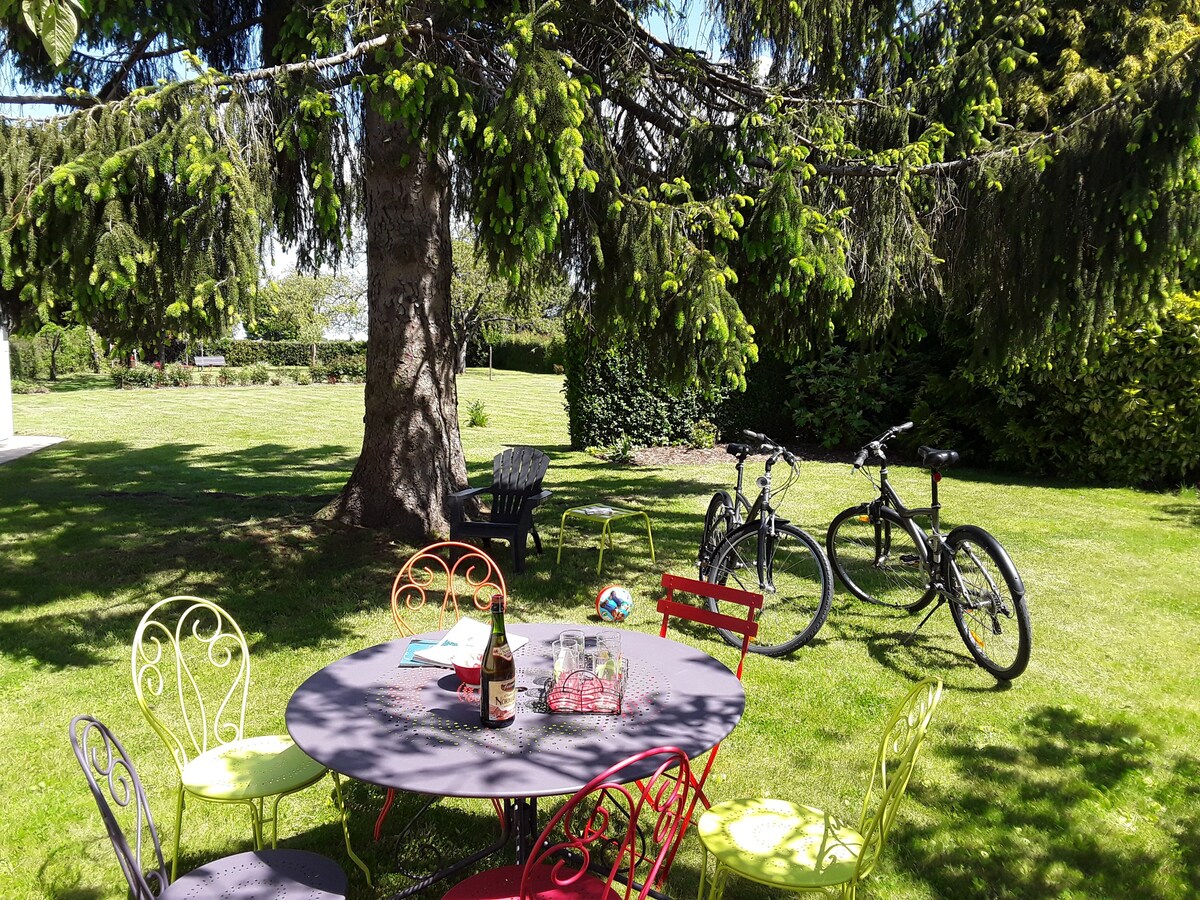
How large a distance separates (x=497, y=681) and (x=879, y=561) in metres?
3.90

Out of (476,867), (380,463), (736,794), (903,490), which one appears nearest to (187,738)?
(476,867)

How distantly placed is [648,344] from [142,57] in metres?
5.19

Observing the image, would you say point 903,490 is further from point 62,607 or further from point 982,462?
point 62,607

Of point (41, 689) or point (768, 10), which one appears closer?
point (41, 689)

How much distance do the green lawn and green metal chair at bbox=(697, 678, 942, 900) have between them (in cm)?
55

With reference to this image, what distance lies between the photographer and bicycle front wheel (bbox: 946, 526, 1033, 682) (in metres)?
4.50

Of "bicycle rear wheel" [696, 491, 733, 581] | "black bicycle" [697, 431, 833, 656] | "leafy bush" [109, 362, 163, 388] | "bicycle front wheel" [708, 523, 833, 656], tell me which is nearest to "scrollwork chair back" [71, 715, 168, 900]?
"bicycle front wheel" [708, 523, 833, 656]

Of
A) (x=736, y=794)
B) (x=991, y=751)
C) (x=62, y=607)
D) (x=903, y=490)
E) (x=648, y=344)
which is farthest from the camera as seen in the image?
(x=903, y=490)

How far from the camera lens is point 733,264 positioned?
251 inches

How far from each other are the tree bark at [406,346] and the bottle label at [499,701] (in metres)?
4.80

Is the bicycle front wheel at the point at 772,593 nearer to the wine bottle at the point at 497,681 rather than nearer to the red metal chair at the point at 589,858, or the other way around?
the red metal chair at the point at 589,858

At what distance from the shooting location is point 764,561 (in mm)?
5051

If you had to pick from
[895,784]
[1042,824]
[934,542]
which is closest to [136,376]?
[934,542]

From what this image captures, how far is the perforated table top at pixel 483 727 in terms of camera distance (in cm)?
204
